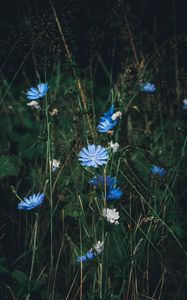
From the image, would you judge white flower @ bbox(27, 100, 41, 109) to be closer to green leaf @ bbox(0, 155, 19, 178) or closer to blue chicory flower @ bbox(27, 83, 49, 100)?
blue chicory flower @ bbox(27, 83, 49, 100)

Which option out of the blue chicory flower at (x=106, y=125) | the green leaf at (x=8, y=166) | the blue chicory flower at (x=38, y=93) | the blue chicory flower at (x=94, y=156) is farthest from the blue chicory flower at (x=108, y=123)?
the green leaf at (x=8, y=166)

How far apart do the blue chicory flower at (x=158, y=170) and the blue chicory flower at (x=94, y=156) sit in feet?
1.22

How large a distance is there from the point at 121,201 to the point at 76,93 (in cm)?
40

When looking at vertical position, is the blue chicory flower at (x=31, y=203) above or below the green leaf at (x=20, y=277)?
above

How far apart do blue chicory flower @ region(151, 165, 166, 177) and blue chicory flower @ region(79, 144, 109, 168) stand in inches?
14.7

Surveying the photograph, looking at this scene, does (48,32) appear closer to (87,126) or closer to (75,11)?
(75,11)

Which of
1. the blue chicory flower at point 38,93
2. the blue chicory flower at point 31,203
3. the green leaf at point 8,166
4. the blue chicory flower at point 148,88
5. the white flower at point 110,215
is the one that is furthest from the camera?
the blue chicory flower at point 148,88

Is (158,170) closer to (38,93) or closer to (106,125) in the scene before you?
(106,125)

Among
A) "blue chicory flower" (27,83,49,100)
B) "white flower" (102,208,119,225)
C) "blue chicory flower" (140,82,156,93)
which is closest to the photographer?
"white flower" (102,208,119,225)

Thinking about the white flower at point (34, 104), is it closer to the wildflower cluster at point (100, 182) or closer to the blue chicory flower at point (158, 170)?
the wildflower cluster at point (100, 182)

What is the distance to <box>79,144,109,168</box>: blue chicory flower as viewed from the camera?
4.97ft

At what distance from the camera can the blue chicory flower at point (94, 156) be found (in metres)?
1.51

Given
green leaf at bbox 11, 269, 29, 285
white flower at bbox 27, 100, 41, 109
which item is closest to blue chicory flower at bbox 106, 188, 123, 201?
green leaf at bbox 11, 269, 29, 285

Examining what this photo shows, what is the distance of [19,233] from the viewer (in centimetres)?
175
